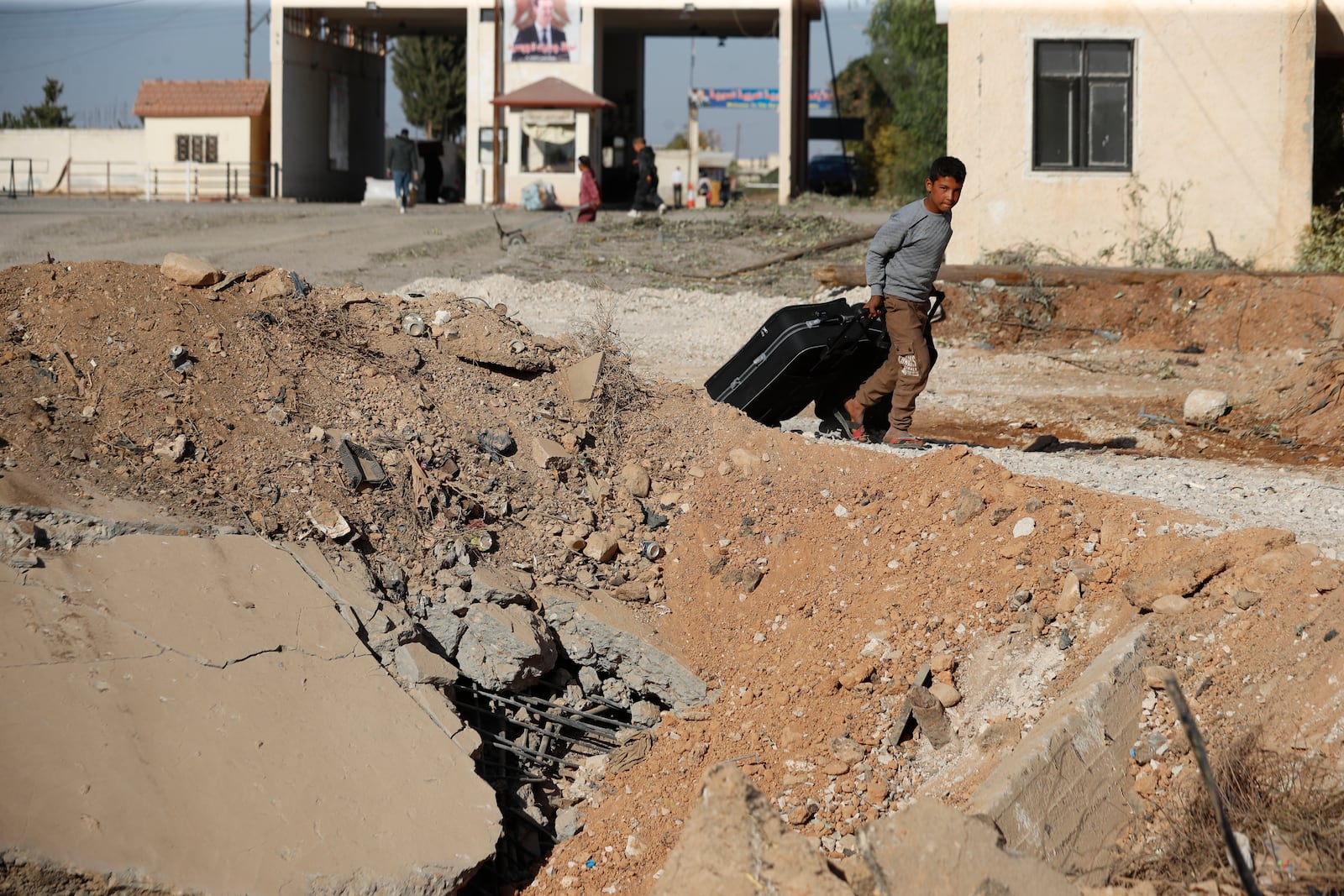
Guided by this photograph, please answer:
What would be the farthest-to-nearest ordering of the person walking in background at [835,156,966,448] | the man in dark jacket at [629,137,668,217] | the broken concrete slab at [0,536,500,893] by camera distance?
1. the man in dark jacket at [629,137,668,217]
2. the person walking in background at [835,156,966,448]
3. the broken concrete slab at [0,536,500,893]

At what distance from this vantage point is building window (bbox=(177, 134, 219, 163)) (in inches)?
1271

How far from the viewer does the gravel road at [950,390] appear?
5227mm

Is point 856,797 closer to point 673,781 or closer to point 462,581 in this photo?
point 673,781

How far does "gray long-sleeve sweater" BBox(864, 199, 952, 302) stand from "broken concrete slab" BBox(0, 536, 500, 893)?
353 centimetres

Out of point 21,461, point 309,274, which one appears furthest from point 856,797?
point 309,274

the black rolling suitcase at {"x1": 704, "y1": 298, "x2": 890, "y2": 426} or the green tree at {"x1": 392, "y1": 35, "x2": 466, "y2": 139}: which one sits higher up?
the green tree at {"x1": 392, "y1": 35, "x2": 466, "y2": 139}

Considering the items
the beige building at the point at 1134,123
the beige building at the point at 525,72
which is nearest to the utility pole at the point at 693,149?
the beige building at the point at 525,72

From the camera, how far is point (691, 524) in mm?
5754

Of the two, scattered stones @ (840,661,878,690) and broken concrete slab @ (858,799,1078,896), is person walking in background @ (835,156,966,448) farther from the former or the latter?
broken concrete slab @ (858,799,1078,896)

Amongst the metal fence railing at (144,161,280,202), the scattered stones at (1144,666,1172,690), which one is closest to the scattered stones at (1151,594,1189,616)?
the scattered stones at (1144,666,1172,690)

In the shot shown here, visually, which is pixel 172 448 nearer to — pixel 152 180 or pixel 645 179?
pixel 645 179

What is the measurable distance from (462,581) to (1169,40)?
11146mm

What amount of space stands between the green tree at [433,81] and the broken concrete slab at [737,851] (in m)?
41.0

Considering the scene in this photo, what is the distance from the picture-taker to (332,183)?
111 feet
